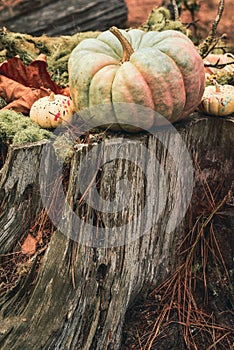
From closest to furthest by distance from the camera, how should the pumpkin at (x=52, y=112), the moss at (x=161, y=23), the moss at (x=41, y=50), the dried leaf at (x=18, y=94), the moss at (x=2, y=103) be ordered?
the pumpkin at (x=52, y=112) → the dried leaf at (x=18, y=94) → the moss at (x=2, y=103) → the moss at (x=41, y=50) → the moss at (x=161, y=23)

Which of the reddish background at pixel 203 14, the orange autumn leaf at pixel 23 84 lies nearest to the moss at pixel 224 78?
the orange autumn leaf at pixel 23 84

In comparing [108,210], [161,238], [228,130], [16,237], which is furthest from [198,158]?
[16,237]

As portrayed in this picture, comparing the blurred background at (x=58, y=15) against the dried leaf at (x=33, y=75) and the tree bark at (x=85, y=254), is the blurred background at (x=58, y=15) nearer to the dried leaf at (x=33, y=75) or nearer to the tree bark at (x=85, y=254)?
the dried leaf at (x=33, y=75)

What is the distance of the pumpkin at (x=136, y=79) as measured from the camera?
2.31 metres

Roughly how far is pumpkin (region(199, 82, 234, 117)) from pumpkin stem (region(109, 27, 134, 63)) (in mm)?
546

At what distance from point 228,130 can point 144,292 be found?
1.00m

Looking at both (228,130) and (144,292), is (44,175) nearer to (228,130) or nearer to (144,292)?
(144,292)

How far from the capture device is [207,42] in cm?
335

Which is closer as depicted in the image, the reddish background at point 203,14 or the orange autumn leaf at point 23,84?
the orange autumn leaf at point 23,84

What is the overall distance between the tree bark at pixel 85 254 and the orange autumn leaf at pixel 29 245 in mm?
51

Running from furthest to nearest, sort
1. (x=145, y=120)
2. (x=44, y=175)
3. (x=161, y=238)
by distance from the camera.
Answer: (x=161, y=238), (x=44, y=175), (x=145, y=120)

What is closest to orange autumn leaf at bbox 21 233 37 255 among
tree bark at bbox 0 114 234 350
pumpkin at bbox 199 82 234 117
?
tree bark at bbox 0 114 234 350

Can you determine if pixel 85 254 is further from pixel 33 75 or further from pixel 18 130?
pixel 33 75

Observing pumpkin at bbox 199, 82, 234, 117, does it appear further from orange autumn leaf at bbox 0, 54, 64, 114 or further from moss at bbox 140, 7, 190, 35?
moss at bbox 140, 7, 190, 35
